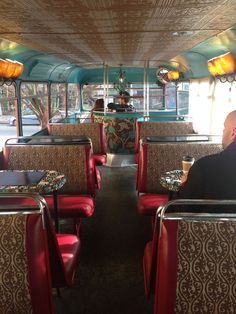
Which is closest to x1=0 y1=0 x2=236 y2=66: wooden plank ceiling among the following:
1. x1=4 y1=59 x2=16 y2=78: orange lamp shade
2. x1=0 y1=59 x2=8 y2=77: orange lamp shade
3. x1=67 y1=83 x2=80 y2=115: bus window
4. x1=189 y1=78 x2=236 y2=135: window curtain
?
x1=0 y1=59 x2=8 y2=77: orange lamp shade

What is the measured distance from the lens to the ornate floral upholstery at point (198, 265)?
1527 millimetres

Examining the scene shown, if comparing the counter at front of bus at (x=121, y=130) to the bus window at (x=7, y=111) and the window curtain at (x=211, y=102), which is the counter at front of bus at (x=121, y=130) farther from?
the bus window at (x=7, y=111)

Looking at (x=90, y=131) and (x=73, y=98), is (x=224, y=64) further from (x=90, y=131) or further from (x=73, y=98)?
(x=73, y=98)

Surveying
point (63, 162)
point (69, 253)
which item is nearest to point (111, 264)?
point (69, 253)

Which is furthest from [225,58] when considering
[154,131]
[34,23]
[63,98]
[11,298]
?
[63,98]

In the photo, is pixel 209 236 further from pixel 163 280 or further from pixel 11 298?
pixel 11 298

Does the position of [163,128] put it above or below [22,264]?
above

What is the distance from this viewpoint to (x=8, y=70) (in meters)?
4.43

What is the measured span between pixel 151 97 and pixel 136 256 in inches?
319

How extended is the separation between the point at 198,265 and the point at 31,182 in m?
1.67

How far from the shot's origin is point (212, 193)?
1.94 m

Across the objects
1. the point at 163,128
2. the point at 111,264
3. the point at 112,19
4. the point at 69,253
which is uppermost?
the point at 112,19

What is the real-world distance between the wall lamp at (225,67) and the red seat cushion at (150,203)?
2207mm

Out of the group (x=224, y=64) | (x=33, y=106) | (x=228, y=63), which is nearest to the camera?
(x=228, y=63)
